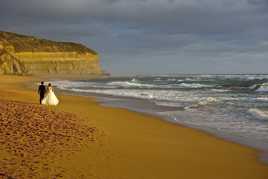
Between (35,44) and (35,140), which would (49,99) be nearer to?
(35,140)

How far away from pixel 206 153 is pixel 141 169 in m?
2.28

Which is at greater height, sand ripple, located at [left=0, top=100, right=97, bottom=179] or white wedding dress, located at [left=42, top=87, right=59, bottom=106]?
white wedding dress, located at [left=42, top=87, right=59, bottom=106]

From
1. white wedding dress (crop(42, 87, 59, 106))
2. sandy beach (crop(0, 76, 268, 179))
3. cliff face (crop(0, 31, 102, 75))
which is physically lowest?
sandy beach (crop(0, 76, 268, 179))

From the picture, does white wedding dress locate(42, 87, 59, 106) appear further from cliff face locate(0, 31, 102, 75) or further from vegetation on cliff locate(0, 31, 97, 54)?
vegetation on cliff locate(0, 31, 97, 54)

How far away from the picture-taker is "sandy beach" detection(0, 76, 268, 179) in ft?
23.9

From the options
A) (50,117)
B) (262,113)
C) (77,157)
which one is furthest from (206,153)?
(262,113)

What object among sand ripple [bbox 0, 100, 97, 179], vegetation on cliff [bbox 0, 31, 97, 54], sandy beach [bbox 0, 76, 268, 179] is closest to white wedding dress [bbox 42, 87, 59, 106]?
sand ripple [bbox 0, 100, 97, 179]

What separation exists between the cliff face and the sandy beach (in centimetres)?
10765

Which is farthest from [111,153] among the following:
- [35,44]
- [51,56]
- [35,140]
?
[51,56]

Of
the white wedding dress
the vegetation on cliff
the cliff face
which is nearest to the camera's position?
the white wedding dress

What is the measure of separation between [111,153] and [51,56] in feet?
416

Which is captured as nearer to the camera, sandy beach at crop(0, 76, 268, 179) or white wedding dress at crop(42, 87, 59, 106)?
sandy beach at crop(0, 76, 268, 179)

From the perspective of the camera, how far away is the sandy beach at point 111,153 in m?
7.28

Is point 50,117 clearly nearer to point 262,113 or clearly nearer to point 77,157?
point 77,157
